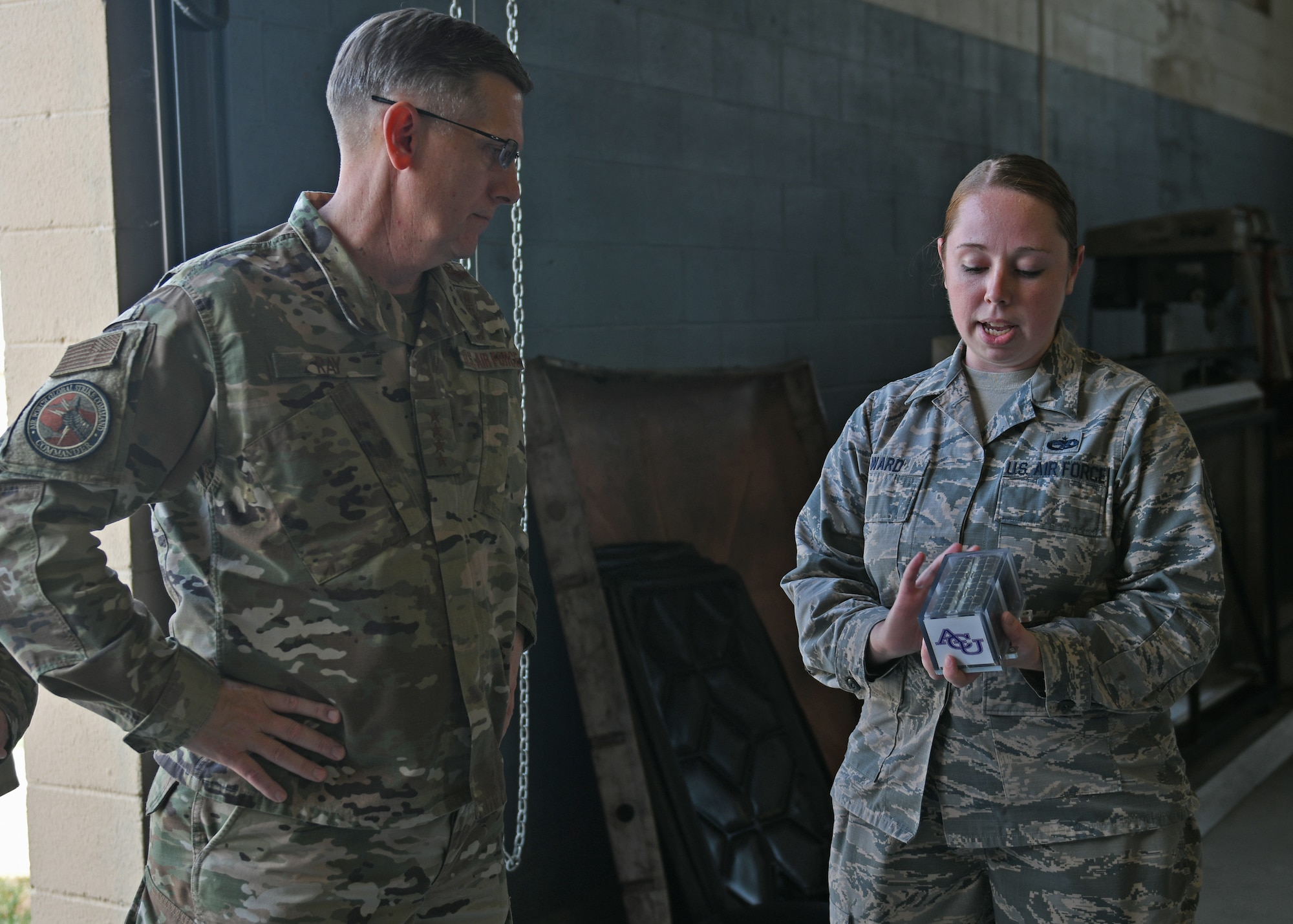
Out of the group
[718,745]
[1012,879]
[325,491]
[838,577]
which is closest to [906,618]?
[838,577]

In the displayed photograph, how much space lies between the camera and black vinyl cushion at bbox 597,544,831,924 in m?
2.54

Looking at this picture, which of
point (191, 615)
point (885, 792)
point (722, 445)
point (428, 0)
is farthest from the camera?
point (722, 445)

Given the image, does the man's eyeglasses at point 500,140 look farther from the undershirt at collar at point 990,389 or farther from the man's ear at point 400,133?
the undershirt at collar at point 990,389

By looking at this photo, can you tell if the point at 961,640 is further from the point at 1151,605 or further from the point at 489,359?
the point at 489,359

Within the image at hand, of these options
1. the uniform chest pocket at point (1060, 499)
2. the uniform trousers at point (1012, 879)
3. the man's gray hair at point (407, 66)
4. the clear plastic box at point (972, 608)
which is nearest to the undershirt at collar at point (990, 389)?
the uniform chest pocket at point (1060, 499)

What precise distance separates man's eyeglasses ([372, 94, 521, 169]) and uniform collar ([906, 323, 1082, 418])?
617mm

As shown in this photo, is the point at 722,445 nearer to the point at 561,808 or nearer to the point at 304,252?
the point at 561,808

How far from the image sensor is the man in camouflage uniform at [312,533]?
115 cm

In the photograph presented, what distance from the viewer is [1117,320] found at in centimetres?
549

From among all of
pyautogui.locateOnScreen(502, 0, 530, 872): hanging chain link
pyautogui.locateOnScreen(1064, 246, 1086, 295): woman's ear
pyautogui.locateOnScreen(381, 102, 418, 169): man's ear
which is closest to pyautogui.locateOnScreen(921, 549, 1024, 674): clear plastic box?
pyautogui.locateOnScreen(1064, 246, 1086, 295): woman's ear

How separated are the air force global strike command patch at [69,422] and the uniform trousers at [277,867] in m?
0.40

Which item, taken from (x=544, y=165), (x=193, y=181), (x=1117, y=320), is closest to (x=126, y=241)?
(x=193, y=181)

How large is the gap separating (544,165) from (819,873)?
1803mm

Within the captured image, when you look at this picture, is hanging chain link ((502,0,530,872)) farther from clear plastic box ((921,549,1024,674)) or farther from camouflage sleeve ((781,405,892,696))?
clear plastic box ((921,549,1024,674))
